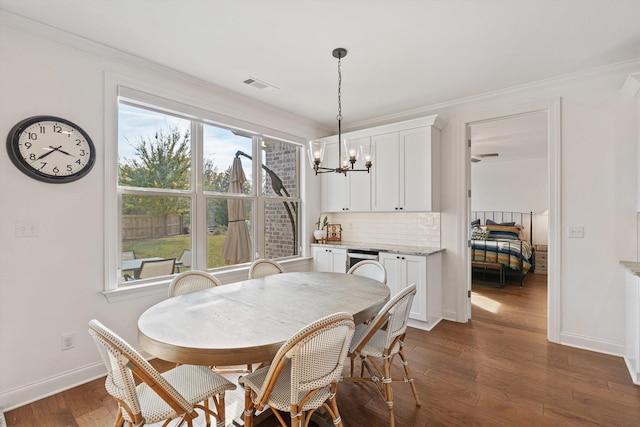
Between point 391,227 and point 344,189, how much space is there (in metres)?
0.88

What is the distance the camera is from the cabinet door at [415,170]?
377 cm

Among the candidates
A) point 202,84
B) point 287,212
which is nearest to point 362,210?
point 287,212

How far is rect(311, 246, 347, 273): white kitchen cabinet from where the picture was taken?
4.23 metres

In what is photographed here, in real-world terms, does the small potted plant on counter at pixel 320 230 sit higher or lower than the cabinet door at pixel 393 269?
higher

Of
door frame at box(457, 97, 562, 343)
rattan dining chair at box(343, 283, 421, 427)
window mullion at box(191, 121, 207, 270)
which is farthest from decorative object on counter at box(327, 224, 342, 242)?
rattan dining chair at box(343, 283, 421, 427)

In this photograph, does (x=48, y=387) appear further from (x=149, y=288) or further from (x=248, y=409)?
(x=248, y=409)

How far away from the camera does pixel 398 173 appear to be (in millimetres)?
4020

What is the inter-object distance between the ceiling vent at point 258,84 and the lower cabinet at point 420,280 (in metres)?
2.33

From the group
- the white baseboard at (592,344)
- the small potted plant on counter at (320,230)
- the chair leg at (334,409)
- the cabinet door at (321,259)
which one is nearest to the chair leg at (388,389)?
the chair leg at (334,409)

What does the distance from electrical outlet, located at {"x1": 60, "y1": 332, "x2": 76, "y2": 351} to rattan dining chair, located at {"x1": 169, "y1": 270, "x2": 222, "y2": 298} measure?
903mm

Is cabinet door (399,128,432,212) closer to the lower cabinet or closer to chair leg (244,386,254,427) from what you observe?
the lower cabinet

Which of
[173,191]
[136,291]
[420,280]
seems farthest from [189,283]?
[420,280]

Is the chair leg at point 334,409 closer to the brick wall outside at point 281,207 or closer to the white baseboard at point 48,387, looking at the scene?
the white baseboard at point 48,387

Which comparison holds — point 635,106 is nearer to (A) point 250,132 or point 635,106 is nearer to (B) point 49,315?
(A) point 250,132
